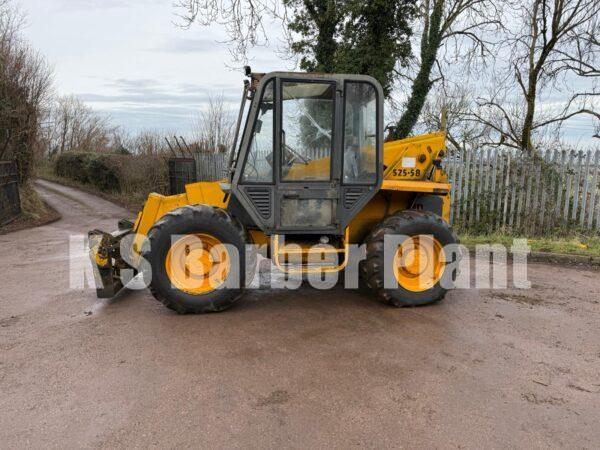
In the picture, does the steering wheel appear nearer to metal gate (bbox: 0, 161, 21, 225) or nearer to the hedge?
metal gate (bbox: 0, 161, 21, 225)

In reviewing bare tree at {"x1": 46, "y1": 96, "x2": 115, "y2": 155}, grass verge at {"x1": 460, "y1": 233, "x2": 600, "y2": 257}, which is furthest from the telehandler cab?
bare tree at {"x1": 46, "y1": 96, "x2": 115, "y2": 155}

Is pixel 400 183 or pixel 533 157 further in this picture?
pixel 533 157

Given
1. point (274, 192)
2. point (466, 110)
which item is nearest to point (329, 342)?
point (274, 192)

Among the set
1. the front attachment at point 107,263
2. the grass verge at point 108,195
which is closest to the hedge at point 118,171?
the grass verge at point 108,195

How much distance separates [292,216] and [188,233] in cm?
108

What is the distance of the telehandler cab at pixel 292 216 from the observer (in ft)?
15.6

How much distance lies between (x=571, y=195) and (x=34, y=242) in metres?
11.3

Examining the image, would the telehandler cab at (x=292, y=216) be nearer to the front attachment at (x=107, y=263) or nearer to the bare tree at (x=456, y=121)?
the front attachment at (x=107, y=263)

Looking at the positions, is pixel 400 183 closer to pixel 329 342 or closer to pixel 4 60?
pixel 329 342

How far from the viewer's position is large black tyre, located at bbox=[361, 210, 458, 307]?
5023mm

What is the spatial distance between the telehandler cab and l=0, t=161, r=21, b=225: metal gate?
7947 mm

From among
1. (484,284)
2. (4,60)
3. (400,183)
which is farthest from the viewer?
(4,60)

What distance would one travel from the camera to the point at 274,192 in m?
4.82

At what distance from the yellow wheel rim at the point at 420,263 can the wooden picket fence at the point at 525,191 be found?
5.39 m
